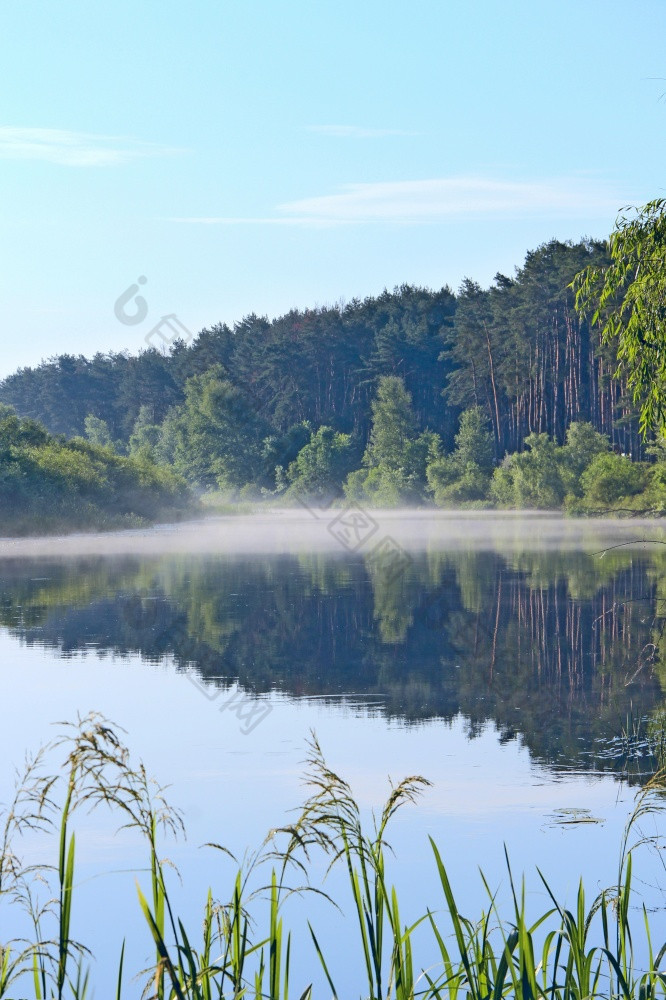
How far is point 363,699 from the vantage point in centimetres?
1297

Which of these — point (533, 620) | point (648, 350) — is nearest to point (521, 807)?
point (648, 350)

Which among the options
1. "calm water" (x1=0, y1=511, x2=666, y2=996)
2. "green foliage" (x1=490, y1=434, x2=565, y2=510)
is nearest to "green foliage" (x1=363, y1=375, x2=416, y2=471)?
"green foliage" (x1=490, y1=434, x2=565, y2=510)

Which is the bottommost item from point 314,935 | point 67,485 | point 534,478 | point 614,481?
point 314,935

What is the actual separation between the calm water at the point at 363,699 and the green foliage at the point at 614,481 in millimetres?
31437

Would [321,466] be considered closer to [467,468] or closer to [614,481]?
[467,468]

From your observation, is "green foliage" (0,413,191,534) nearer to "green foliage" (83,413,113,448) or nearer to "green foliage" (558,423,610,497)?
"green foliage" (558,423,610,497)

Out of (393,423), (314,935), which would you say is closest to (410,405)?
(393,423)

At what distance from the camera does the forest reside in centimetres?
6906

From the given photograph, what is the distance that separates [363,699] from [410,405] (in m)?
77.3

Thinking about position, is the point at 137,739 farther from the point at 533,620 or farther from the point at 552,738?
the point at 533,620

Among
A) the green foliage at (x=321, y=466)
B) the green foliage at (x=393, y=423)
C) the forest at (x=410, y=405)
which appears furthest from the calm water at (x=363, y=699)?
the green foliage at (x=321, y=466)

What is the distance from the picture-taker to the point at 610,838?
7.51 m

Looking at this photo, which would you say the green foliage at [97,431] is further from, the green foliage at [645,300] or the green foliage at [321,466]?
the green foliage at [645,300]

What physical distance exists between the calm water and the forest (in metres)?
34.8
